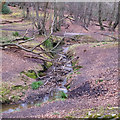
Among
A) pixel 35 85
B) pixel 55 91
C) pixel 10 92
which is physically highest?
pixel 35 85

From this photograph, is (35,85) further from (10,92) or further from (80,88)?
(80,88)

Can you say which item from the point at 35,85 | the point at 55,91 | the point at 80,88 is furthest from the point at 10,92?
the point at 80,88

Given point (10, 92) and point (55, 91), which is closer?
point (10, 92)

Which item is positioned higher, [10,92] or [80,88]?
[80,88]

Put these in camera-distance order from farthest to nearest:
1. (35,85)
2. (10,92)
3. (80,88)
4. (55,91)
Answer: (35,85) → (55,91) → (80,88) → (10,92)

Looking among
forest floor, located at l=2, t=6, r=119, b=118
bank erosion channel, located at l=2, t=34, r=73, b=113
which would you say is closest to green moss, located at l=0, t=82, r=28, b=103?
bank erosion channel, located at l=2, t=34, r=73, b=113

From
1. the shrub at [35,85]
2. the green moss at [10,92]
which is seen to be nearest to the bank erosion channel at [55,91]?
the green moss at [10,92]

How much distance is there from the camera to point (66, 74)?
13070 millimetres

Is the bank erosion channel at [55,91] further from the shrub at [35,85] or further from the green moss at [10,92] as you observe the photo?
the shrub at [35,85]

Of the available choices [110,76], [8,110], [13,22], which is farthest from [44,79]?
[13,22]

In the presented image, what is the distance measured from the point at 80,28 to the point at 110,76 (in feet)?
87.2

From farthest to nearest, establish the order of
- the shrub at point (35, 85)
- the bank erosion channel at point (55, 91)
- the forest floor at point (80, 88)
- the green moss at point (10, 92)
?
the shrub at point (35, 85) < the green moss at point (10, 92) < the bank erosion channel at point (55, 91) < the forest floor at point (80, 88)

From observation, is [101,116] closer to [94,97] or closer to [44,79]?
[94,97]

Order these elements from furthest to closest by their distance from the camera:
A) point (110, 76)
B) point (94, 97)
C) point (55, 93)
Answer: point (55, 93) → point (110, 76) → point (94, 97)
